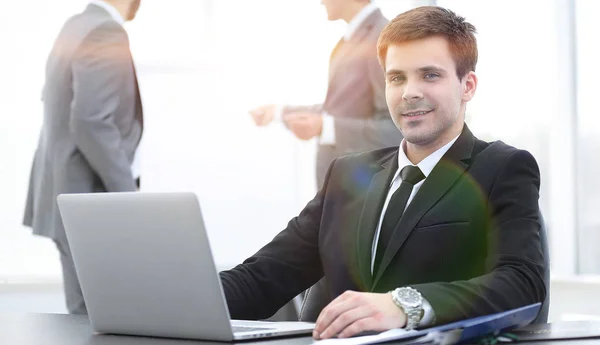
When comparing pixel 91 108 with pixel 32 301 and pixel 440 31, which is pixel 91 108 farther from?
pixel 440 31

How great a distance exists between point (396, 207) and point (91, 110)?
5.95 ft

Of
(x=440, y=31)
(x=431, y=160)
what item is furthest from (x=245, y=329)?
(x=440, y=31)

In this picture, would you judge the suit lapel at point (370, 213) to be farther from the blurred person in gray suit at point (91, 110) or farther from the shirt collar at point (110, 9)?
the shirt collar at point (110, 9)

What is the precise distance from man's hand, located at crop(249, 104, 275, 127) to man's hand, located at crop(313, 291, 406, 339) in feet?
8.92

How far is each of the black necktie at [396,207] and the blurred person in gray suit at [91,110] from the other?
5.66 ft

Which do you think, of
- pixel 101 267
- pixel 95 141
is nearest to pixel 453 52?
pixel 101 267

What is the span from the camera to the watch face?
122 centimetres

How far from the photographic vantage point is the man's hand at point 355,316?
1.16 meters

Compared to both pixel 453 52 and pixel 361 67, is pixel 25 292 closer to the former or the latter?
pixel 361 67

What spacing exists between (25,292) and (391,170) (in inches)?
113

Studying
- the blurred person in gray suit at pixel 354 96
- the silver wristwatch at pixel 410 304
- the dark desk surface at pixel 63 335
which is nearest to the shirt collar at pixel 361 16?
the blurred person in gray suit at pixel 354 96

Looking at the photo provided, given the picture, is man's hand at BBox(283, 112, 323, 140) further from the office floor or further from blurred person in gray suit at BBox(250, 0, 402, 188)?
the office floor

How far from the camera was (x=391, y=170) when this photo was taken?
1738mm

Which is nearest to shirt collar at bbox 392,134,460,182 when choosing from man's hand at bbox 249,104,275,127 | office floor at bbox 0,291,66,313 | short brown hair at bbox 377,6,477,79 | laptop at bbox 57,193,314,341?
short brown hair at bbox 377,6,477,79
